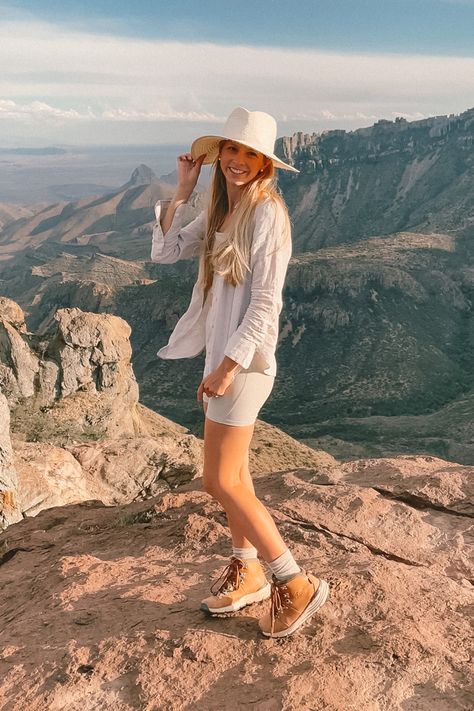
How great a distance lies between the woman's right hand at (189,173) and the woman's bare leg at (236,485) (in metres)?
1.86

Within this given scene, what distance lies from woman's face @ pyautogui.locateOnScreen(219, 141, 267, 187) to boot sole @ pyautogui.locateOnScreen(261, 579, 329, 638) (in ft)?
9.74

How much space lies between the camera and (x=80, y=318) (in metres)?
32.8

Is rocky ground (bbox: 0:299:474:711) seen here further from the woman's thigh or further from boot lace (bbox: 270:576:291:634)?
the woman's thigh

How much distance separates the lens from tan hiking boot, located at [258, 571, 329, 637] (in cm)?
435

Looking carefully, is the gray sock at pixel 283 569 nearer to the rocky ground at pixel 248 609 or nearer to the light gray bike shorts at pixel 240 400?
the rocky ground at pixel 248 609

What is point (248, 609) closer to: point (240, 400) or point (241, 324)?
point (240, 400)

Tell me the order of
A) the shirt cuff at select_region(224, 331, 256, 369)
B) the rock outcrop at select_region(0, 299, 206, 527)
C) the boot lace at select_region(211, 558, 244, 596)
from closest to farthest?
the shirt cuff at select_region(224, 331, 256, 369) < the boot lace at select_region(211, 558, 244, 596) < the rock outcrop at select_region(0, 299, 206, 527)

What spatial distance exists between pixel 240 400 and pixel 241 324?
0.53 meters

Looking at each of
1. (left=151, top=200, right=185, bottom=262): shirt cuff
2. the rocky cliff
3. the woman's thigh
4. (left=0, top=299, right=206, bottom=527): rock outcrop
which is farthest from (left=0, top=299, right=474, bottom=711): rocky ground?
the rocky cliff

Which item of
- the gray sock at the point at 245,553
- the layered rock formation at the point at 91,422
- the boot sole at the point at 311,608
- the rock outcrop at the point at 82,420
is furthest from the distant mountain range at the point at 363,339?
the boot sole at the point at 311,608

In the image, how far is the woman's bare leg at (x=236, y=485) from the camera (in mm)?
4484

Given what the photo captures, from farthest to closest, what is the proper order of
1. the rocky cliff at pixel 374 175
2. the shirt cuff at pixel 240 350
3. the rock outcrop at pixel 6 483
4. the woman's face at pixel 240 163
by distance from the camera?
1. the rocky cliff at pixel 374 175
2. the rock outcrop at pixel 6 483
3. the woman's face at pixel 240 163
4. the shirt cuff at pixel 240 350

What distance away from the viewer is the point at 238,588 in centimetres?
480

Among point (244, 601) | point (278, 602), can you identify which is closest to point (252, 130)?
point (278, 602)
